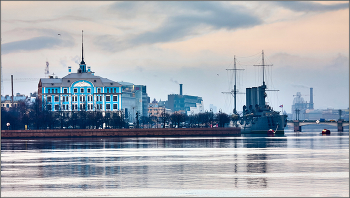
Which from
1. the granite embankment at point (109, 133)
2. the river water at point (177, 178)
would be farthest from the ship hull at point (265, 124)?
the river water at point (177, 178)

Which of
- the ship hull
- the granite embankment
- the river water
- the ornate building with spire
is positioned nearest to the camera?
the river water

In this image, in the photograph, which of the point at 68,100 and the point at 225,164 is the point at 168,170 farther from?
the point at 68,100

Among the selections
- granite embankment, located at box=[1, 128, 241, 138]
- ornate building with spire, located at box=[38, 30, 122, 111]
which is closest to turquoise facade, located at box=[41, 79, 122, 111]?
ornate building with spire, located at box=[38, 30, 122, 111]

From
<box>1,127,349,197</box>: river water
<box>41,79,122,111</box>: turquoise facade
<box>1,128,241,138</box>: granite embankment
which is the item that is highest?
<box>41,79,122,111</box>: turquoise facade

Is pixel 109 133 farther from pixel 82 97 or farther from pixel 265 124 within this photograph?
pixel 265 124

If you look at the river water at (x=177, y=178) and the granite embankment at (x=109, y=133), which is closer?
the river water at (x=177, y=178)

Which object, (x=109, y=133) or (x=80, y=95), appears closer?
(x=109, y=133)

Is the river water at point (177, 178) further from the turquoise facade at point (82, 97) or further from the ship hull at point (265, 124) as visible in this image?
the ship hull at point (265, 124)

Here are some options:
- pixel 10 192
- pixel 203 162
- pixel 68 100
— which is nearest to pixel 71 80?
pixel 68 100

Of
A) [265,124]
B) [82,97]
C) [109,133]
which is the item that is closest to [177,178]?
[109,133]

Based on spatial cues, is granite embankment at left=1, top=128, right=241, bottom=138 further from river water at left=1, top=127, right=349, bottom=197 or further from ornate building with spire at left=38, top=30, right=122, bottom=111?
river water at left=1, top=127, right=349, bottom=197

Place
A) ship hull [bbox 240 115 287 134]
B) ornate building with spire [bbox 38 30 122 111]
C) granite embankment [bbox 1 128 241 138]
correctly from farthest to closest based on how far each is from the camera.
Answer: ship hull [bbox 240 115 287 134], ornate building with spire [bbox 38 30 122 111], granite embankment [bbox 1 128 241 138]

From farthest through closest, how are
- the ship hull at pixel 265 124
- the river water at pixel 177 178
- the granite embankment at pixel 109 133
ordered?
1. the ship hull at pixel 265 124
2. the granite embankment at pixel 109 133
3. the river water at pixel 177 178

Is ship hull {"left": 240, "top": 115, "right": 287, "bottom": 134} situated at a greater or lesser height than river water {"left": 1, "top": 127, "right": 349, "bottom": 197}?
greater
